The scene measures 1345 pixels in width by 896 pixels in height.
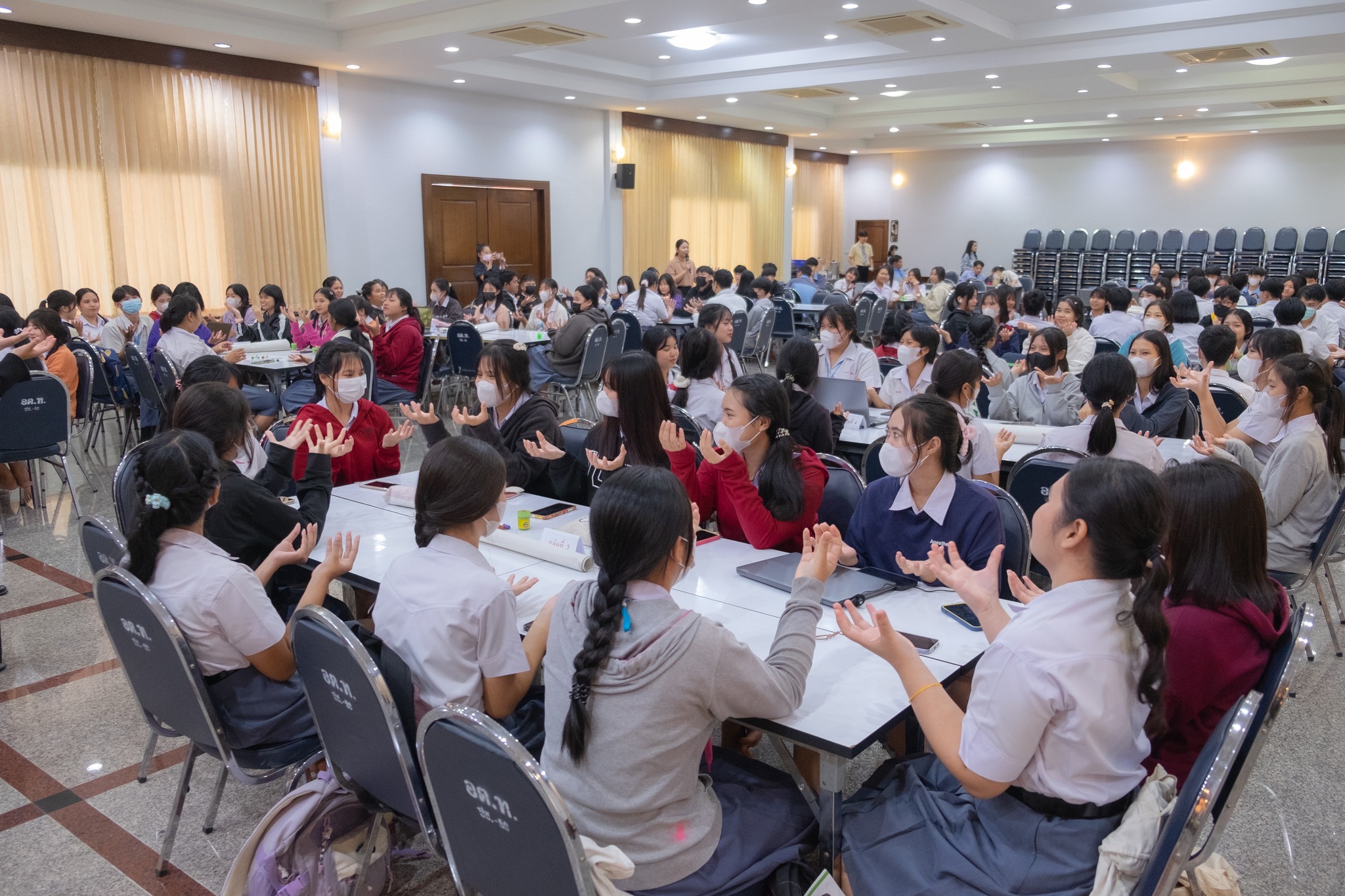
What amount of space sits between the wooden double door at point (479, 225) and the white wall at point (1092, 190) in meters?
10.0

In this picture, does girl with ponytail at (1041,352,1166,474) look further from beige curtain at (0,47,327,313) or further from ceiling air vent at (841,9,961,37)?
beige curtain at (0,47,327,313)

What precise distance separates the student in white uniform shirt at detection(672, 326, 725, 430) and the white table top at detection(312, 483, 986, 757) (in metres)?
1.60

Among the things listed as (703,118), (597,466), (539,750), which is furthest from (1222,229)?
(539,750)

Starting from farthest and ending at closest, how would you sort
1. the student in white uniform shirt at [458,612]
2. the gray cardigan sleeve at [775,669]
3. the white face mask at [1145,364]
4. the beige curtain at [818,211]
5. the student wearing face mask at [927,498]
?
1. the beige curtain at [818,211]
2. the white face mask at [1145,364]
3. the student wearing face mask at [927,498]
4. the student in white uniform shirt at [458,612]
5. the gray cardigan sleeve at [775,669]

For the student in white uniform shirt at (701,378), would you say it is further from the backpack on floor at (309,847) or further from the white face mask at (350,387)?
the backpack on floor at (309,847)

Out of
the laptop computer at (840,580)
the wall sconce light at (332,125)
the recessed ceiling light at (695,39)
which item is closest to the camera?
the laptop computer at (840,580)

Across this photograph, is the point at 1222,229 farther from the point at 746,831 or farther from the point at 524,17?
the point at 746,831

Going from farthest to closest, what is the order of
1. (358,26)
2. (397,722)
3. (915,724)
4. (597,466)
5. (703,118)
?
(703,118) → (358,26) → (597,466) → (915,724) → (397,722)

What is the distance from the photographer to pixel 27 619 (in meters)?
4.02

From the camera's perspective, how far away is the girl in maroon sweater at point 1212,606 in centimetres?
183

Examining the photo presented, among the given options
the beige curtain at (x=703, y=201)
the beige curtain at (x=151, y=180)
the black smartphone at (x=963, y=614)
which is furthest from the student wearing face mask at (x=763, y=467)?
the beige curtain at (x=703, y=201)

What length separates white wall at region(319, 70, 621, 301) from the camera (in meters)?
10.8

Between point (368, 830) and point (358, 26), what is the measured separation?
28.5 ft

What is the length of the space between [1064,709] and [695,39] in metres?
10.6
